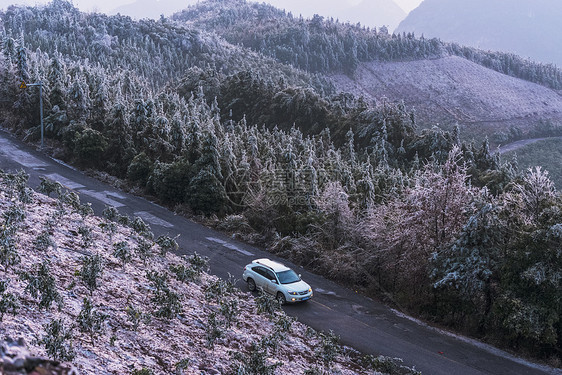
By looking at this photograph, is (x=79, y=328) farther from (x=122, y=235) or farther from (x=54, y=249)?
(x=122, y=235)

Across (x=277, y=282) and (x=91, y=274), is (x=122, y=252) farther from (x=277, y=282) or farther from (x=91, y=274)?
(x=277, y=282)

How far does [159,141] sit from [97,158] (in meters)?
6.71

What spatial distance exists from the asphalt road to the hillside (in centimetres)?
294

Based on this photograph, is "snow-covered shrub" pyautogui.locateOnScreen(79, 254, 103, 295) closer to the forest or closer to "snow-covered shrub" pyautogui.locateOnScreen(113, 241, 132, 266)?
"snow-covered shrub" pyautogui.locateOnScreen(113, 241, 132, 266)

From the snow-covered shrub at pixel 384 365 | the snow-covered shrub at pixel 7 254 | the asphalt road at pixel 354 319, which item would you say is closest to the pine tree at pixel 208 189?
the asphalt road at pixel 354 319

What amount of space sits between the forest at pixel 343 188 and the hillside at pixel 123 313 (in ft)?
29.1

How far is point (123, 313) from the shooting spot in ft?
47.6

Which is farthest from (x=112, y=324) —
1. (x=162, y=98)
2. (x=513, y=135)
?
(x=513, y=135)

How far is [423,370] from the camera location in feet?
65.3

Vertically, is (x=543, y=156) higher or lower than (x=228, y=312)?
higher

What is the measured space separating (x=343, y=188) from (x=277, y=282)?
18.1 m

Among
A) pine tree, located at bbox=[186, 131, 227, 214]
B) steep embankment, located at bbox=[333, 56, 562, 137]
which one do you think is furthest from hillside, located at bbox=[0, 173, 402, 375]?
steep embankment, located at bbox=[333, 56, 562, 137]

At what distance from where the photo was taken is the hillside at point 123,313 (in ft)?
37.6

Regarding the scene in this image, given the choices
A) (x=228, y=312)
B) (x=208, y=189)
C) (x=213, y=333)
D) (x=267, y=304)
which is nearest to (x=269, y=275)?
(x=267, y=304)
